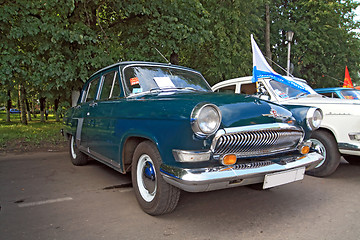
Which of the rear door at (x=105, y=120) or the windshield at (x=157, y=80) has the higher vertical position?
the windshield at (x=157, y=80)

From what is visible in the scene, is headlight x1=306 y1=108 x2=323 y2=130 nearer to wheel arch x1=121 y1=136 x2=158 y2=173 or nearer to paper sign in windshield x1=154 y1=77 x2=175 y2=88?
paper sign in windshield x1=154 y1=77 x2=175 y2=88

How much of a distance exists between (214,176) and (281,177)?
804 mm

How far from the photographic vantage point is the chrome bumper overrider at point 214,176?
2.25 metres

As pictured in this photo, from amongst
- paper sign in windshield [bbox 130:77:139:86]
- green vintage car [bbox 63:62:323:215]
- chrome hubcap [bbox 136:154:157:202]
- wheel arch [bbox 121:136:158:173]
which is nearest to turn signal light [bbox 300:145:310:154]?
green vintage car [bbox 63:62:323:215]

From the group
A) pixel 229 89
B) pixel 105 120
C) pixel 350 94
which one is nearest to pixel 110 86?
pixel 105 120

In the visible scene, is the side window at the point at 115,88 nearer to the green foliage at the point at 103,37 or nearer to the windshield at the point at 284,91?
the windshield at the point at 284,91

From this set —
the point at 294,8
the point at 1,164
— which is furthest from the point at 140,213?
the point at 294,8

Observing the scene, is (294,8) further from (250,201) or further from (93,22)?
(250,201)

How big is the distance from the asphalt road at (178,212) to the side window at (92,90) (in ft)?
4.56

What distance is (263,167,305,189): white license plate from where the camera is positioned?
2.54 m

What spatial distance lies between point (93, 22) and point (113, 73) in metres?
5.32

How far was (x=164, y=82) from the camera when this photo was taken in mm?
3605

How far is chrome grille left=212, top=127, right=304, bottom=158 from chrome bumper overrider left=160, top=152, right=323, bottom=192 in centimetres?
15

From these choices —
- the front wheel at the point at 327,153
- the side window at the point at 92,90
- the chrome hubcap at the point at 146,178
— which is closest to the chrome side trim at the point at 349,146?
the front wheel at the point at 327,153
